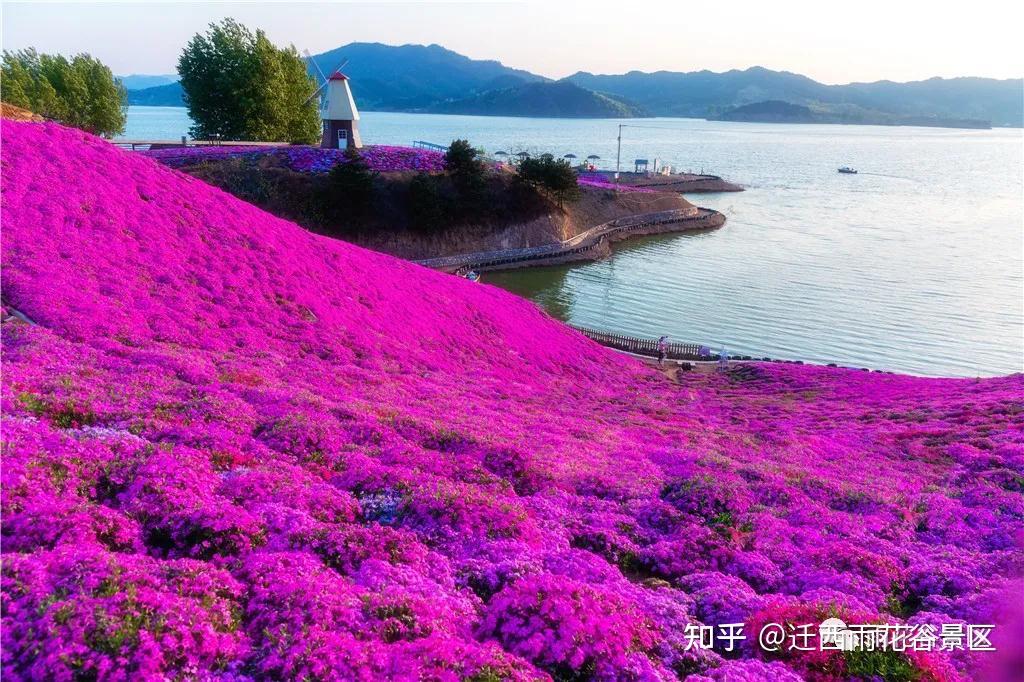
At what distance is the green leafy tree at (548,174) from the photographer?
252ft

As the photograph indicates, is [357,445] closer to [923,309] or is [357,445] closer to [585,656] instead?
[585,656]

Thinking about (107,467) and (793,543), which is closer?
(107,467)

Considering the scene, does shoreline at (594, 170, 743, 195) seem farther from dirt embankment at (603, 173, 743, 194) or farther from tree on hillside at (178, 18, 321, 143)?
tree on hillside at (178, 18, 321, 143)

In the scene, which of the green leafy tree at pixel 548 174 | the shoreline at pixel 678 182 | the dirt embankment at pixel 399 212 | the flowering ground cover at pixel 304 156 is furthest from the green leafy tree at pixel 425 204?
the shoreline at pixel 678 182

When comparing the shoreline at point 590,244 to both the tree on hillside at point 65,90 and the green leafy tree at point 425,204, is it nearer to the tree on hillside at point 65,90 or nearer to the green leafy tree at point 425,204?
the green leafy tree at point 425,204

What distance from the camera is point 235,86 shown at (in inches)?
3423

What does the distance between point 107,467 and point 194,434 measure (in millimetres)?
2335

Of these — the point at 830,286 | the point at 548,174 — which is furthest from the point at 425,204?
the point at 830,286

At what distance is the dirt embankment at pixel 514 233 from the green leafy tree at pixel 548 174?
12.2 ft

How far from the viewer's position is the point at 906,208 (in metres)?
114

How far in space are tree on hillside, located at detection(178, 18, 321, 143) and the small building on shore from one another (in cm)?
1537

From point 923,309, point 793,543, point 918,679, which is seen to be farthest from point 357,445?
point 923,309

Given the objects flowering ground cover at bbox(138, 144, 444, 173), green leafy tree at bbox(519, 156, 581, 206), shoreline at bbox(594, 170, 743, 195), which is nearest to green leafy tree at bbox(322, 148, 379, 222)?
flowering ground cover at bbox(138, 144, 444, 173)

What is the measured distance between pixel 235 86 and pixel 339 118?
1999 centimetres
